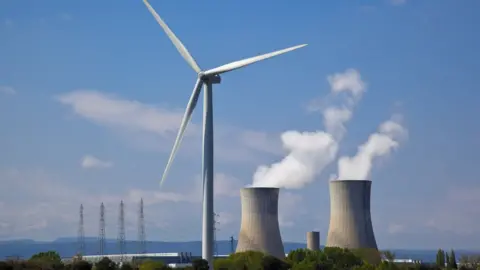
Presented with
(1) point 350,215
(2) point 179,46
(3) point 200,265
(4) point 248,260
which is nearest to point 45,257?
(4) point 248,260

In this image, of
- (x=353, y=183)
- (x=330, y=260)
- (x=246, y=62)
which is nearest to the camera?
(x=246, y=62)

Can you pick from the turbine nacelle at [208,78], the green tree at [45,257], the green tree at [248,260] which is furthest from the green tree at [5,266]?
the green tree at [248,260]

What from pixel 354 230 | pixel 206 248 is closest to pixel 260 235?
pixel 354 230

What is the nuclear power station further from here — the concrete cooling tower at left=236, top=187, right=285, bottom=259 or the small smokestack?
the small smokestack

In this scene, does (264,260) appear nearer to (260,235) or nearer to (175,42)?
(260,235)

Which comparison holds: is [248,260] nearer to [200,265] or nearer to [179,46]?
[200,265]

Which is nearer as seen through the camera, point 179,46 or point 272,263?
point 179,46
